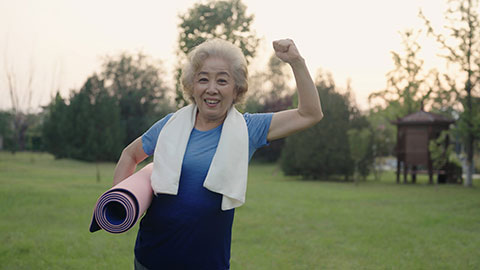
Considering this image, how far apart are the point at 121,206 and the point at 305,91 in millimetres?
1061

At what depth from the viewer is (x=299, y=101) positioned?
8.10 ft

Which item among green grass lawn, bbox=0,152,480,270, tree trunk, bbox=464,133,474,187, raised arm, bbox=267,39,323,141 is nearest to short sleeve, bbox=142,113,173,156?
raised arm, bbox=267,39,323,141

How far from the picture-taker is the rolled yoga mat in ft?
7.42

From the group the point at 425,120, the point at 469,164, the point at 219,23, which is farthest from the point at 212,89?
the point at 219,23

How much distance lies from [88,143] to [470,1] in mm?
27415

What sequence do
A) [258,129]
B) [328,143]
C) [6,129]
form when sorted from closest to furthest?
[258,129] < [328,143] < [6,129]

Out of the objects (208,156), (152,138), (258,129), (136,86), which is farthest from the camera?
(136,86)

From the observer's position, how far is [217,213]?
2.46 metres

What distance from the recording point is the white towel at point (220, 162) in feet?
7.77

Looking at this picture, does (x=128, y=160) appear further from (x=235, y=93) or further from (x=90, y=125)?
(x=90, y=125)

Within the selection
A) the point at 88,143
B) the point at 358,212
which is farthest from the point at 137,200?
the point at 88,143

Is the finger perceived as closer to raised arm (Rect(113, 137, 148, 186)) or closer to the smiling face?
the smiling face

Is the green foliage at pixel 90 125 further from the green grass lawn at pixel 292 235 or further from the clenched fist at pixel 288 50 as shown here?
the clenched fist at pixel 288 50

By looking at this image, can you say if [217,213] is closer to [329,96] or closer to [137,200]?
A: [137,200]
